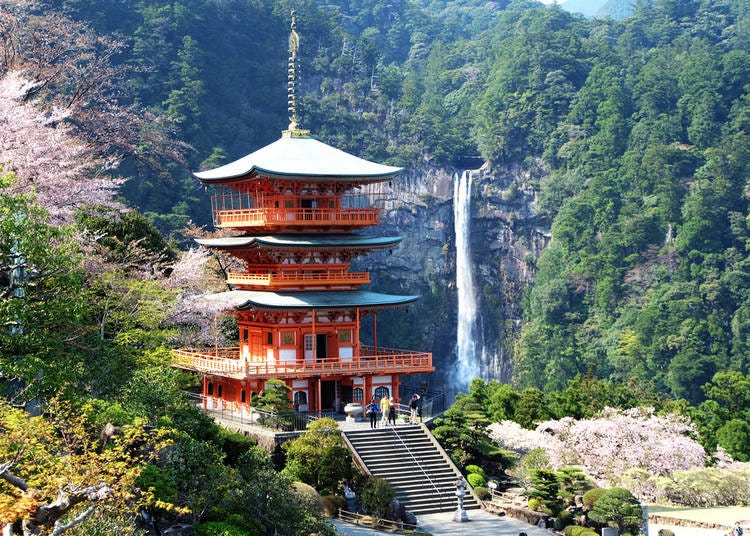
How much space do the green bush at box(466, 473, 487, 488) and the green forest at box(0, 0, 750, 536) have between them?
0.90 meters

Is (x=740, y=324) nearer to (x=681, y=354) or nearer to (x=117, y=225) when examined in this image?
(x=681, y=354)

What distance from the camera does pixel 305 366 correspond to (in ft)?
118

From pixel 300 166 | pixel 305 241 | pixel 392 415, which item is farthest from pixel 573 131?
pixel 392 415

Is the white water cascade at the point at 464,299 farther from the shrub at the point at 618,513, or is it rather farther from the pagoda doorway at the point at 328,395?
the shrub at the point at 618,513

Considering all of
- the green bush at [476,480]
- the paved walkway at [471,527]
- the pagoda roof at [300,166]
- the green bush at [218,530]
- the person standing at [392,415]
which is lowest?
the paved walkway at [471,527]

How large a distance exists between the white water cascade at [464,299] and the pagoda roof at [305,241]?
186 ft

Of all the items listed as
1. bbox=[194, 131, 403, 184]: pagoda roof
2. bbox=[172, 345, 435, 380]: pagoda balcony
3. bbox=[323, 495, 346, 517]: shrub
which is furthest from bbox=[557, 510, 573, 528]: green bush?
bbox=[194, 131, 403, 184]: pagoda roof

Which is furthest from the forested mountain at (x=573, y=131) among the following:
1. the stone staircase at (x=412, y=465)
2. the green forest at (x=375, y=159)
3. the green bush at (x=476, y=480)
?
the green bush at (x=476, y=480)

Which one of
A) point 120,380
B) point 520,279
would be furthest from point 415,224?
point 120,380

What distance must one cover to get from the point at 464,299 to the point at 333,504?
6753 centimetres

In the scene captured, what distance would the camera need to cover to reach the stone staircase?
31.2 m

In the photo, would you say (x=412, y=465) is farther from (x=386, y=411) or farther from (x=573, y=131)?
(x=573, y=131)

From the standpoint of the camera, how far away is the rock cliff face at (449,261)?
94812 mm

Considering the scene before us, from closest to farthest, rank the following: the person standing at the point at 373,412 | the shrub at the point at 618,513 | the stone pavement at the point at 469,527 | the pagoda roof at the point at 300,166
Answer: the stone pavement at the point at 469,527, the shrub at the point at 618,513, the person standing at the point at 373,412, the pagoda roof at the point at 300,166
